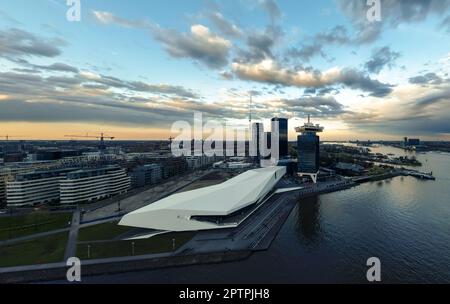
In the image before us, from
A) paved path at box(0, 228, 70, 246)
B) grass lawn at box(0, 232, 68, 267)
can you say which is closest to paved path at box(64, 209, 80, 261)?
grass lawn at box(0, 232, 68, 267)

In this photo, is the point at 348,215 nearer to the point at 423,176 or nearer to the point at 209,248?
the point at 209,248

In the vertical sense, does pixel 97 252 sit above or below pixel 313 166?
below

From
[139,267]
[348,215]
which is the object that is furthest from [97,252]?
[348,215]

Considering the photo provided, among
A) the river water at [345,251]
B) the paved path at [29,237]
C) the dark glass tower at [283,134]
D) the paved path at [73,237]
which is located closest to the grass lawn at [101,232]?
the paved path at [73,237]

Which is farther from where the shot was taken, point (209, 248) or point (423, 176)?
point (423, 176)

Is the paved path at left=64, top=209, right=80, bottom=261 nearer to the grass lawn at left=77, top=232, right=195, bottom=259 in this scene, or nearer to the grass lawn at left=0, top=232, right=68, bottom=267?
the grass lawn at left=0, top=232, right=68, bottom=267

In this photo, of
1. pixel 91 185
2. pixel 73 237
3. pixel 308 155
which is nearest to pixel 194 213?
pixel 73 237

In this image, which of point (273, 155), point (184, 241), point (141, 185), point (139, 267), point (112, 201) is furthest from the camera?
point (273, 155)
